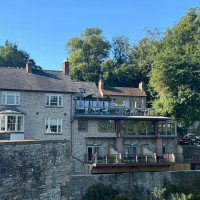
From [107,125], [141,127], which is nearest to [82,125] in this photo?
[107,125]

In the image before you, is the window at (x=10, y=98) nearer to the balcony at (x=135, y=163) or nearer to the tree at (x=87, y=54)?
the balcony at (x=135, y=163)

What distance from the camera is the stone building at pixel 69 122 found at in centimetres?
2778

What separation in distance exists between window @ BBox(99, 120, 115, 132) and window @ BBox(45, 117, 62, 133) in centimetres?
454

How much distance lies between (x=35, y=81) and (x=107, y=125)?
30.7 ft

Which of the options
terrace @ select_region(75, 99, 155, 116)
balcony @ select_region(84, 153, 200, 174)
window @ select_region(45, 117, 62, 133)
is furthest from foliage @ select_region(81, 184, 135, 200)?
terrace @ select_region(75, 99, 155, 116)

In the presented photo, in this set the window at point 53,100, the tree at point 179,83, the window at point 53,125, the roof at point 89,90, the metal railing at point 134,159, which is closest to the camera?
the metal railing at point 134,159

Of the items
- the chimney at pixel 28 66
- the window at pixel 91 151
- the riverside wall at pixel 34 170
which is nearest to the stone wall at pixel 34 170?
the riverside wall at pixel 34 170

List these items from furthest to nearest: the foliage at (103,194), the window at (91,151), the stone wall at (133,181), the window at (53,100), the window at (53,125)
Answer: the window at (53,100) → the window at (91,151) → the window at (53,125) → the stone wall at (133,181) → the foliage at (103,194)

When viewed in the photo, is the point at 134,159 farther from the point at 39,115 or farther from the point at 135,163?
the point at 39,115

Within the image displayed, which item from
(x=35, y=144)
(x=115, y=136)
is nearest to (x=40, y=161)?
(x=35, y=144)

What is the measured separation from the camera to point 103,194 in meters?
24.1

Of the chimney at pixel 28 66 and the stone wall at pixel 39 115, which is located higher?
the chimney at pixel 28 66

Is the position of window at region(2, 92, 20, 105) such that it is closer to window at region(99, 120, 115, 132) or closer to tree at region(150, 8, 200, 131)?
window at region(99, 120, 115, 132)

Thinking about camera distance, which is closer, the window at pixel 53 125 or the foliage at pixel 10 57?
the window at pixel 53 125
